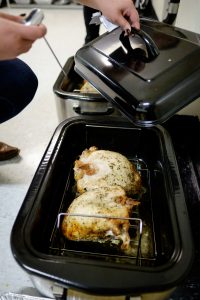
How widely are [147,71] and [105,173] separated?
0.96 feet

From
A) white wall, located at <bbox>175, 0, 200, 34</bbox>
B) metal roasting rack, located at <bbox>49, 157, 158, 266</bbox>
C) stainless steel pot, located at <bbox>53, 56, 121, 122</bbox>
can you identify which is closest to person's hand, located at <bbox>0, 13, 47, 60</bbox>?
metal roasting rack, located at <bbox>49, 157, 158, 266</bbox>

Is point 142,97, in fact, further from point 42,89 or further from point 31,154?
point 42,89

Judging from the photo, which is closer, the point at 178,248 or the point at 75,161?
the point at 178,248

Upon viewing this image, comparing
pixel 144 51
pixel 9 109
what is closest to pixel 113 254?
pixel 144 51

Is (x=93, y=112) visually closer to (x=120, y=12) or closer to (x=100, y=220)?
(x=120, y=12)

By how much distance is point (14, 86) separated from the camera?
1101mm

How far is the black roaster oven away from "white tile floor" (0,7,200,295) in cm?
37

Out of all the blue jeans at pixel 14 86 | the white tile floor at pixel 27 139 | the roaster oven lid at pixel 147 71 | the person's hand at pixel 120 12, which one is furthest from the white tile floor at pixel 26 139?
the person's hand at pixel 120 12

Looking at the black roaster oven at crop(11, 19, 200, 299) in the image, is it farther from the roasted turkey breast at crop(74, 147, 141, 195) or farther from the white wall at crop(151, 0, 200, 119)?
the white wall at crop(151, 0, 200, 119)

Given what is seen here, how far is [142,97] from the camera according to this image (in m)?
0.64

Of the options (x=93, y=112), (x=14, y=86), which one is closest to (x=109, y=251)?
(x=93, y=112)

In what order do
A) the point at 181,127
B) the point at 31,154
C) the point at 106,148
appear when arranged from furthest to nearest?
1. the point at 31,154
2. the point at 181,127
3. the point at 106,148

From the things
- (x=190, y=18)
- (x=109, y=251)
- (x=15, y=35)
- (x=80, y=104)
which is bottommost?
(x=109, y=251)

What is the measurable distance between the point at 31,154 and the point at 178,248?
41.4 inches
